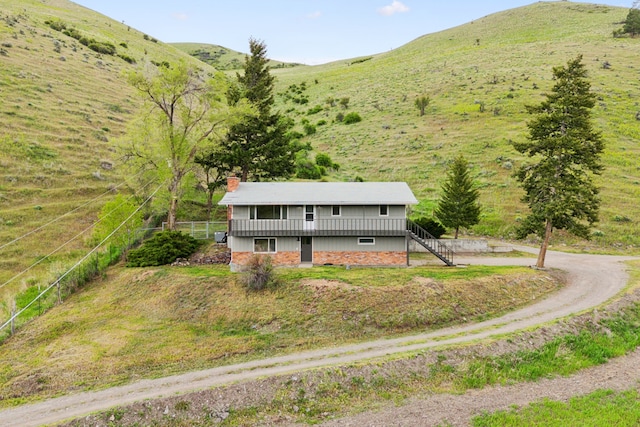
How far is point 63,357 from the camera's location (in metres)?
17.2

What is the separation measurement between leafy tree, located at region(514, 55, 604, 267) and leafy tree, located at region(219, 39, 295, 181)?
19.2 metres

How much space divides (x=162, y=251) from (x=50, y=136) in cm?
2864

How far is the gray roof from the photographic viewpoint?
25.9 m

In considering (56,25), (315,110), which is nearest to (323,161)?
(315,110)

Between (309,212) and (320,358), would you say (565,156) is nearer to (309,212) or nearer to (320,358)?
(309,212)

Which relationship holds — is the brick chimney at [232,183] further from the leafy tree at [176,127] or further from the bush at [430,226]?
the bush at [430,226]

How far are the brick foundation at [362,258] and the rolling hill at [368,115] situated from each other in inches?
597

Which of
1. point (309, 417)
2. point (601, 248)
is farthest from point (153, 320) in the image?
point (601, 248)

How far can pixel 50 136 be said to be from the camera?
44344 mm

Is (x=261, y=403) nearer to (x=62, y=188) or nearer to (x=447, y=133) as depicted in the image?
(x=62, y=188)

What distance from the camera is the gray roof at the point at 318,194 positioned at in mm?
25906

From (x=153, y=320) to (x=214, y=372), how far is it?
20.9 ft

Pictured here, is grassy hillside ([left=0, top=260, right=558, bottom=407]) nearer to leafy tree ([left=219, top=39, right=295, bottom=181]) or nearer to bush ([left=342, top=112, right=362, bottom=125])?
leafy tree ([left=219, top=39, right=295, bottom=181])

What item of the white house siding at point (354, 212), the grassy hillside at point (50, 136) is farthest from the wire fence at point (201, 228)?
the white house siding at point (354, 212)
